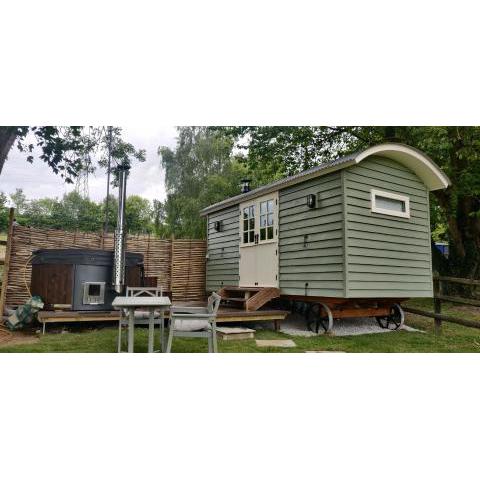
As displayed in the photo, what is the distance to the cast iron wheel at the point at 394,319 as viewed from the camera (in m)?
5.45

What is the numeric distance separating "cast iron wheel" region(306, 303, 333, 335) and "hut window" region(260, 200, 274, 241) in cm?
126

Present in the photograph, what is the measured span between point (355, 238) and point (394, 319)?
67.2 inches

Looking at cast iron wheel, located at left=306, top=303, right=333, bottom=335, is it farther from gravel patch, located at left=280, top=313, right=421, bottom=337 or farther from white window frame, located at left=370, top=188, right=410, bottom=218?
white window frame, located at left=370, top=188, right=410, bottom=218

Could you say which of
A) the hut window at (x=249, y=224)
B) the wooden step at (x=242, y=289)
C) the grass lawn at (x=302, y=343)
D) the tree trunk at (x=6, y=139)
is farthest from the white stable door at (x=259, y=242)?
the tree trunk at (x=6, y=139)

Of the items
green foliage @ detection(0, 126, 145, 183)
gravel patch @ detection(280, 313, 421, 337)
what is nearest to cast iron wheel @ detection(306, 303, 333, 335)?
gravel patch @ detection(280, 313, 421, 337)

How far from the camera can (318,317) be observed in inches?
198

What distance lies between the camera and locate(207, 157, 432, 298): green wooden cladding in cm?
459

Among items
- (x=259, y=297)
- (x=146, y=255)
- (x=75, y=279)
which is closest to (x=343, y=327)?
(x=259, y=297)

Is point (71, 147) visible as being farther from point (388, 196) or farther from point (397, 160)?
point (397, 160)

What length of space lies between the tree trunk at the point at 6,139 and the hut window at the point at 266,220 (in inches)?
135

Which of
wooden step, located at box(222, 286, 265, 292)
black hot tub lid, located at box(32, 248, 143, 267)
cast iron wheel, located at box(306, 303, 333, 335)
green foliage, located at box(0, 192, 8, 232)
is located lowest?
cast iron wheel, located at box(306, 303, 333, 335)

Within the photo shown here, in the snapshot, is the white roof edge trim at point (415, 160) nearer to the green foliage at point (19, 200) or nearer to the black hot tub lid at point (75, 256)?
the black hot tub lid at point (75, 256)
